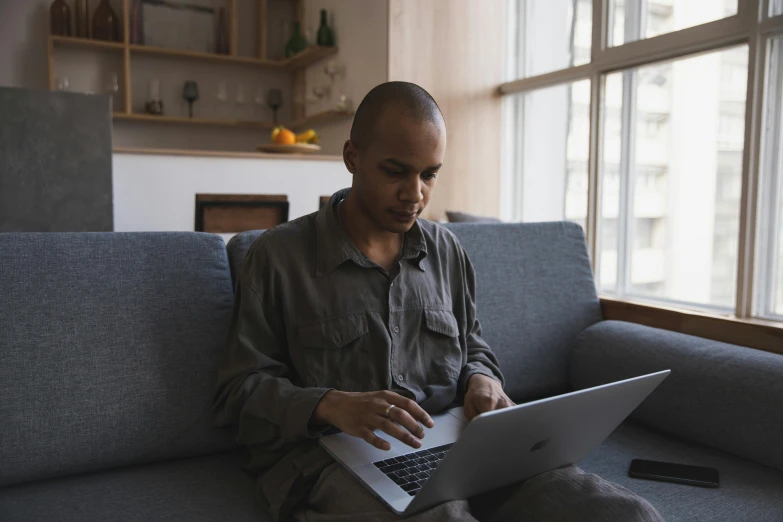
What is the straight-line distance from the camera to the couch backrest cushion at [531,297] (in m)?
1.88

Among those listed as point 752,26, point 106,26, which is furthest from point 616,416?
point 106,26

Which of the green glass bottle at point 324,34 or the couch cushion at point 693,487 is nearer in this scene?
the couch cushion at point 693,487

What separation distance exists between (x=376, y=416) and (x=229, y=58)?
5046 millimetres

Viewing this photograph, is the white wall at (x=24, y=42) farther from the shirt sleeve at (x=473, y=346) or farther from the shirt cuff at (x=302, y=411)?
the shirt cuff at (x=302, y=411)

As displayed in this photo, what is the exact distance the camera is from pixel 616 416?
1.20 m

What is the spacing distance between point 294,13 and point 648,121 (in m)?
3.82

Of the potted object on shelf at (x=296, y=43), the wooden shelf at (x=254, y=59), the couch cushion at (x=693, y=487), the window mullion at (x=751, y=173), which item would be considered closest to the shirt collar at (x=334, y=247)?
the couch cushion at (x=693, y=487)

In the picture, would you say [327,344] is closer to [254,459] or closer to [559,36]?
[254,459]

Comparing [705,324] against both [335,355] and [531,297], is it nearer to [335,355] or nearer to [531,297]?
[531,297]

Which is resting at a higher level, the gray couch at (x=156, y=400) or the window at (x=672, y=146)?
the window at (x=672, y=146)

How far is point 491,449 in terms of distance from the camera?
98 cm

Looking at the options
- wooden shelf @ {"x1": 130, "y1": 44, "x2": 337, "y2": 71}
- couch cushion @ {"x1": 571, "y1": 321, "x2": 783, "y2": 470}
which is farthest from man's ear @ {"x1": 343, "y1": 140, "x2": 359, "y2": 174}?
wooden shelf @ {"x1": 130, "y1": 44, "x2": 337, "y2": 71}

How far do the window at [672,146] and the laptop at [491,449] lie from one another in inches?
62.5

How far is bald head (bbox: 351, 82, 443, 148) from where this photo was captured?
1.29 metres
